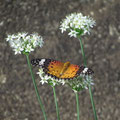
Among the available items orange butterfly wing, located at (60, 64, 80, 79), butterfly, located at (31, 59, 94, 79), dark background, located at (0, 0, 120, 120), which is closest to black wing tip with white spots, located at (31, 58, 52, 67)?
butterfly, located at (31, 59, 94, 79)

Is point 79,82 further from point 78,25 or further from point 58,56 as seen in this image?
point 58,56

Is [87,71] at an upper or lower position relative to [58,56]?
lower

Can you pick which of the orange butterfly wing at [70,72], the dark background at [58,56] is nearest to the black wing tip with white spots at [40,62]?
the orange butterfly wing at [70,72]

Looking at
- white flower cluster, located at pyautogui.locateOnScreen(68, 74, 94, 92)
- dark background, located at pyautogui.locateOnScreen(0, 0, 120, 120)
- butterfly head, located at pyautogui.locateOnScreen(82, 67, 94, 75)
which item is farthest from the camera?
dark background, located at pyautogui.locateOnScreen(0, 0, 120, 120)

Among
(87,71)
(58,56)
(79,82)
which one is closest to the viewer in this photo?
(87,71)

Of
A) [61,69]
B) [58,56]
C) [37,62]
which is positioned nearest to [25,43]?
[37,62]

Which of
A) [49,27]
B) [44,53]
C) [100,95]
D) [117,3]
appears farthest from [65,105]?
[117,3]

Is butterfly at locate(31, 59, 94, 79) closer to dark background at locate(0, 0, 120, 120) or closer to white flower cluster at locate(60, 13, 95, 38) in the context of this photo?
white flower cluster at locate(60, 13, 95, 38)
